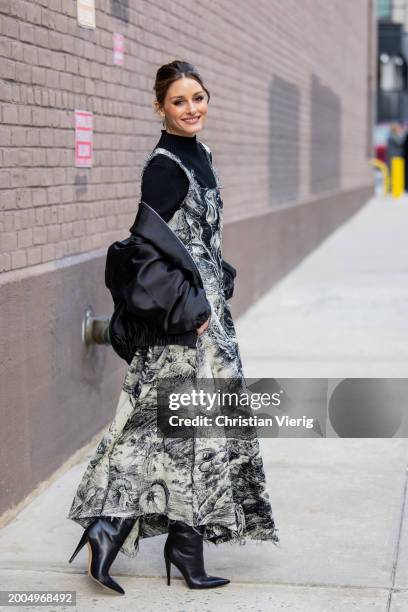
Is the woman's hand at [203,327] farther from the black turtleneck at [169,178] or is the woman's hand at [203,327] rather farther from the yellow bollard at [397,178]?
the yellow bollard at [397,178]

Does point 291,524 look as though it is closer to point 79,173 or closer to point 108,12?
point 79,173

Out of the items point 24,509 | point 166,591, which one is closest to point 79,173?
point 24,509

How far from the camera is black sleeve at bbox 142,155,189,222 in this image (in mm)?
3863

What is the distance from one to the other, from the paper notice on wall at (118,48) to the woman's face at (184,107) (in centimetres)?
276

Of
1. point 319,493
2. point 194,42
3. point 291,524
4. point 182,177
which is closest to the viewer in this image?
point 182,177

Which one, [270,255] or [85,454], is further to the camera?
[270,255]

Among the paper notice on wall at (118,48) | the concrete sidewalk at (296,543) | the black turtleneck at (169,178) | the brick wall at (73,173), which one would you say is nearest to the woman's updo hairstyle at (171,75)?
the black turtleneck at (169,178)

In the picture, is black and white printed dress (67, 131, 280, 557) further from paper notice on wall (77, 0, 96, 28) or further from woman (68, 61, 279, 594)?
paper notice on wall (77, 0, 96, 28)

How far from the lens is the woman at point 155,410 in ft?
12.7

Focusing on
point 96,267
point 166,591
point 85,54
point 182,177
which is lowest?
point 166,591

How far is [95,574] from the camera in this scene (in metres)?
3.99

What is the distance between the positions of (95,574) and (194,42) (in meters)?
5.55

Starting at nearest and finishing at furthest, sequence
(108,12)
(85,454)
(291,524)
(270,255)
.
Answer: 1. (291,524)
2. (85,454)
3. (108,12)
4. (270,255)

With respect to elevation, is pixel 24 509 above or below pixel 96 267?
below
